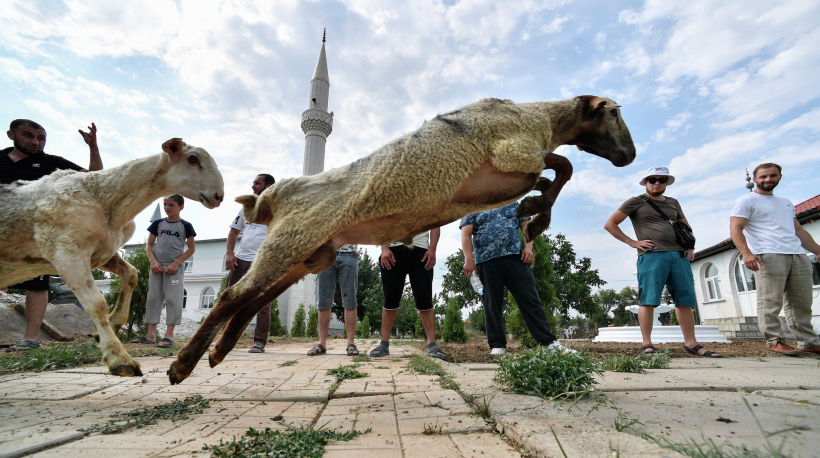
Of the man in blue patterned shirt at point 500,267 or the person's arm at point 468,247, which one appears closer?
the man in blue patterned shirt at point 500,267

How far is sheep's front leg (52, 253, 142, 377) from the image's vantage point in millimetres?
2533

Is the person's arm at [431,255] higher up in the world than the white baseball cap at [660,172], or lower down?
lower down

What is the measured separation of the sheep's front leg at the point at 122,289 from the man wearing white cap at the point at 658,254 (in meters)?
5.74

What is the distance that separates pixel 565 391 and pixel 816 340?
5491 millimetres

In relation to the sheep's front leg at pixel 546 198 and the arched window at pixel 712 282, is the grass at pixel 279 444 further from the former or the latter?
the arched window at pixel 712 282

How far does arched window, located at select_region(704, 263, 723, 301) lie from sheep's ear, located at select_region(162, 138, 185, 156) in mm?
21862

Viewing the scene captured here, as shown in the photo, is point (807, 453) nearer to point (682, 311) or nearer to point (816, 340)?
point (682, 311)

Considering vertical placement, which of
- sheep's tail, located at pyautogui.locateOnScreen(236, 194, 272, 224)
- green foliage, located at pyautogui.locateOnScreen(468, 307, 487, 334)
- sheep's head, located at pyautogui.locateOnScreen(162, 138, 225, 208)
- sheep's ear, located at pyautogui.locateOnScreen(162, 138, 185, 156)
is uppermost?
sheep's ear, located at pyautogui.locateOnScreen(162, 138, 185, 156)

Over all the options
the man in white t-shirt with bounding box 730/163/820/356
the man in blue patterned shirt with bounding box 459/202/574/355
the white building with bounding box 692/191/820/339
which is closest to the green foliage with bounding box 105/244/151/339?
the man in blue patterned shirt with bounding box 459/202/574/355

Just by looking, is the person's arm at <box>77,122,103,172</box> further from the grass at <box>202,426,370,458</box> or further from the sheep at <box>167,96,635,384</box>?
the grass at <box>202,426,370,458</box>

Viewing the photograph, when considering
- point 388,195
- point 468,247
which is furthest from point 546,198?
point 468,247

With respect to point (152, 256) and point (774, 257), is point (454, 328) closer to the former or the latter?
point (774, 257)

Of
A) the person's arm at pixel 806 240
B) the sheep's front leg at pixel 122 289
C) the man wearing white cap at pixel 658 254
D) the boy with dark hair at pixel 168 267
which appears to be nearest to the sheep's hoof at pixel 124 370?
the sheep's front leg at pixel 122 289

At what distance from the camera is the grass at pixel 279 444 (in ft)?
4.76
